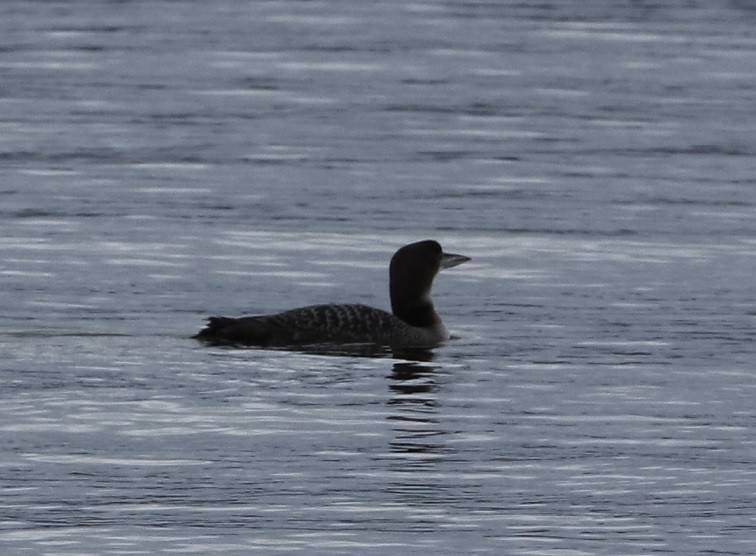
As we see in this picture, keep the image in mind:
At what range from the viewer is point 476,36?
34094mm

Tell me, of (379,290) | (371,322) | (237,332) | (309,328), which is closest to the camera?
(237,332)

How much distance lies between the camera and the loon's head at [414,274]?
1441 cm

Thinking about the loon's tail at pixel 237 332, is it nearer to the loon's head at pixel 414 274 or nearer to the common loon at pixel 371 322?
the common loon at pixel 371 322

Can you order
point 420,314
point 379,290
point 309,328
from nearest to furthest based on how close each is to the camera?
1. point 309,328
2. point 420,314
3. point 379,290

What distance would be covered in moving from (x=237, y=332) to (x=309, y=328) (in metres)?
0.46

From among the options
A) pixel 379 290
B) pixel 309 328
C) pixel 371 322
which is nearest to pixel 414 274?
pixel 371 322

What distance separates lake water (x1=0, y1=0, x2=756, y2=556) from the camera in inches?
379

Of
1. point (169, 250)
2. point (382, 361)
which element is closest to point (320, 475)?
point (382, 361)

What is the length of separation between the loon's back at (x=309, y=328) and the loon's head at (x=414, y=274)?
35 centimetres

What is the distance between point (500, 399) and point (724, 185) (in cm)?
898

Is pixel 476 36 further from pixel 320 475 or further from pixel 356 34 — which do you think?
pixel 320 475

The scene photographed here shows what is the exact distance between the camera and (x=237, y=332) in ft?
43.8

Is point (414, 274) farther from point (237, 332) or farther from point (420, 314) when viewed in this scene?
point (237, 332)

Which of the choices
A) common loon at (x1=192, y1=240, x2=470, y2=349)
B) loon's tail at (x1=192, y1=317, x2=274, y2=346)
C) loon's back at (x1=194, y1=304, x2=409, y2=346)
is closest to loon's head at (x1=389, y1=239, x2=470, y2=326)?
common loon at (x1=192, y1=240, x2=470, y2=349)
